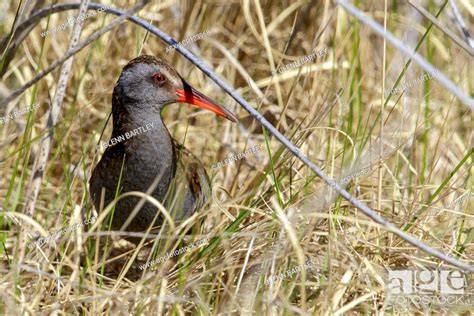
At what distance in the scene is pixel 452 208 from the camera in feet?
11.5

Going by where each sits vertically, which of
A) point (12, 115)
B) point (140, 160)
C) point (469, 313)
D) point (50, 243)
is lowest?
point (469, 313)

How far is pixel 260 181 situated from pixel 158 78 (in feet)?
2.20

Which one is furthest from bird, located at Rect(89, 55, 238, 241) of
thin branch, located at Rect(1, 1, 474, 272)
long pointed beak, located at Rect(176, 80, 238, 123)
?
thin branch, located at Rect(1, 1, 474, 272)

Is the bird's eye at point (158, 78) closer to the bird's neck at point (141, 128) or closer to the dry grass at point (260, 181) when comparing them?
the bird's neck at point (141, 128)

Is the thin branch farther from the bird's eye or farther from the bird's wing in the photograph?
the bird's wing

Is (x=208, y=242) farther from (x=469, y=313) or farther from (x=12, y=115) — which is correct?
(x=12, y=115)

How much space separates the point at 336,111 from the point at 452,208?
1277mm

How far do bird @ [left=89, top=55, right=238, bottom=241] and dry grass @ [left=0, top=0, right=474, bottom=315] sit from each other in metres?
0.13

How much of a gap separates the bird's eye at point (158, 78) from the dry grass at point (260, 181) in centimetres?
30

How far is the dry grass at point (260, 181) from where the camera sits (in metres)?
2.83

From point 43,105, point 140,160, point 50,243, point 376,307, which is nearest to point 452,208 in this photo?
point 376,307

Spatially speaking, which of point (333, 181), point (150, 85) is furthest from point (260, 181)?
point (150, 85)

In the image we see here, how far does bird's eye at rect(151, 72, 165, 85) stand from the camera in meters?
3.57

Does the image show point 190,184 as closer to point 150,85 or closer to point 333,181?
point 150,85
